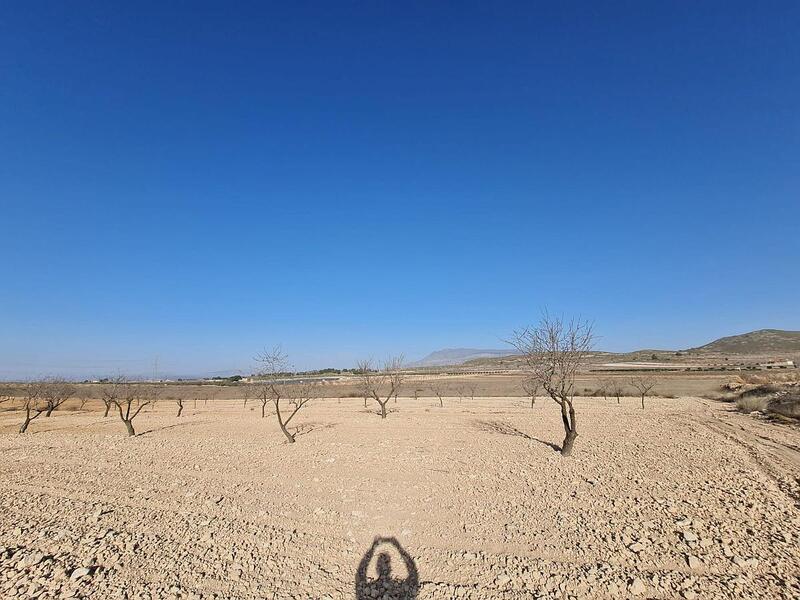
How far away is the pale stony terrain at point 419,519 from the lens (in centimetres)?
705

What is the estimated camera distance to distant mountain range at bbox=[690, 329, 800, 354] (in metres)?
146

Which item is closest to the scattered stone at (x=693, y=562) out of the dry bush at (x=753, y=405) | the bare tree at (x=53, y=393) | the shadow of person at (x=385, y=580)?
the shadow of person at (x=385, y=580)

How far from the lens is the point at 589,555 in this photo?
7.84 meters

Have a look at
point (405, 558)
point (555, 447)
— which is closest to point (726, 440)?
point (555, 447)

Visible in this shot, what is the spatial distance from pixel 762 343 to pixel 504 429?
188 m

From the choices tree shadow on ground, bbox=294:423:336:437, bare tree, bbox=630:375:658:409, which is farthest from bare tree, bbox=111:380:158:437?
bare tree, bbox=630:375:658:409

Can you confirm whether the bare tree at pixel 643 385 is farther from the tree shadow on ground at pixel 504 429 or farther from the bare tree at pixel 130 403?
the bare tree at pixel 130 403

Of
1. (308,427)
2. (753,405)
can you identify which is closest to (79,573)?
(308,427)

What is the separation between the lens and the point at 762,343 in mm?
159625

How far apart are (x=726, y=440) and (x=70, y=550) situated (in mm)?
23157

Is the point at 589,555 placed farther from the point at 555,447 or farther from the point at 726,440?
the point at 726,440

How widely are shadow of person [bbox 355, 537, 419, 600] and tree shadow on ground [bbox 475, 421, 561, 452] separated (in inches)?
444

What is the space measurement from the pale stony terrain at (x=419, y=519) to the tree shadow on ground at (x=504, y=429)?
0.63 meters

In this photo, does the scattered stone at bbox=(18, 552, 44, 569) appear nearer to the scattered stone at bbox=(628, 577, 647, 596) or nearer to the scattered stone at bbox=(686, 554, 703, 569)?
the scattered stone at bbox=(628, 577, 647, 596)
